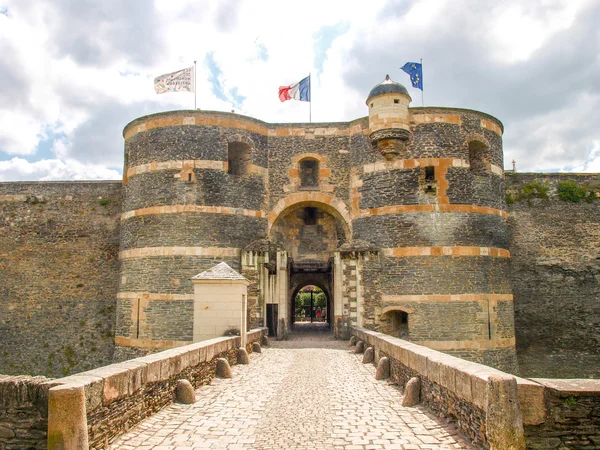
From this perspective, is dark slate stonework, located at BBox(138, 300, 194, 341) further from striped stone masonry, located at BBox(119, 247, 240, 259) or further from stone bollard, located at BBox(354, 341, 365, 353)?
stone bollard, located at BBox(354, 341, 365, 353)

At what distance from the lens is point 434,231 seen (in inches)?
702

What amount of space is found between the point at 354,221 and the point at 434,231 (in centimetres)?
297

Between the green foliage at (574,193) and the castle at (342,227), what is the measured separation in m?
2.77

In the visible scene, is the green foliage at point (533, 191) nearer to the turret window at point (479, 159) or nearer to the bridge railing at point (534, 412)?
the turret window at point (479, 159)

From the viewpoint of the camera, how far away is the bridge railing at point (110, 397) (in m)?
4.66

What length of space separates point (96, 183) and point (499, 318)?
16.9 metres

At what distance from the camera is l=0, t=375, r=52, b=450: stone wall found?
4977 millimetres

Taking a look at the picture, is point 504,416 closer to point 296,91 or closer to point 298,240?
point 298,240

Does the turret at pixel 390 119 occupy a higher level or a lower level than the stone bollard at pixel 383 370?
higher

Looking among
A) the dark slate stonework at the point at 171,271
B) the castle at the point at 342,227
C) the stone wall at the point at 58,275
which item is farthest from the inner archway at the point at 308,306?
the dark slate stonework at the point at 171,271

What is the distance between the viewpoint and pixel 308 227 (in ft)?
69.9

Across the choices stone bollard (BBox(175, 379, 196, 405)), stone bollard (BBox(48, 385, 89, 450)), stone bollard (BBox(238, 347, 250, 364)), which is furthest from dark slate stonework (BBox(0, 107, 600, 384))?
stone bollard (BBox(48, 385, 89, 450))

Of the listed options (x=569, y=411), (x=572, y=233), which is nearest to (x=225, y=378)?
(x=569, y=411)

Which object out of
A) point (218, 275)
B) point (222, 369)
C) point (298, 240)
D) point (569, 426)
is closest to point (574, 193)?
point (298, 240)
